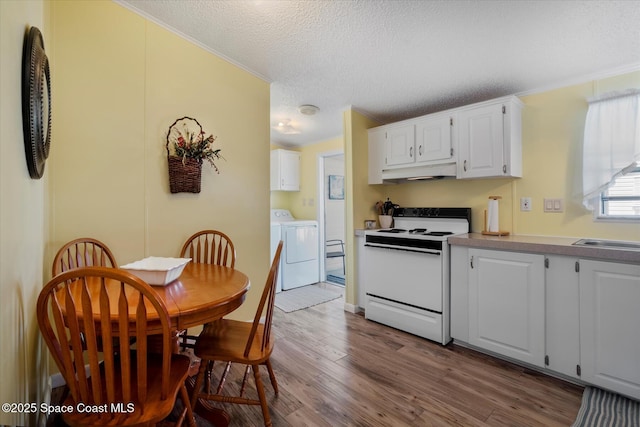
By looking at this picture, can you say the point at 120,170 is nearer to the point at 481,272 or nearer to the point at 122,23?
the point at 122,23

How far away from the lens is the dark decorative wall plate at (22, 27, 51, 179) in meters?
1.01

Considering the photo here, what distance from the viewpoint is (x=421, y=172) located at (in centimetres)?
292

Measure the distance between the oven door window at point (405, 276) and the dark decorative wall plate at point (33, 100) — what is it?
98.7 inches

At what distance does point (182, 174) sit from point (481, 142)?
8.29 ft

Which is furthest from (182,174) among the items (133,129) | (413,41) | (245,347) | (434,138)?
(434,138)

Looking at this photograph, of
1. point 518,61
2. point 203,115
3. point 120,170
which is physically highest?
point 518,61

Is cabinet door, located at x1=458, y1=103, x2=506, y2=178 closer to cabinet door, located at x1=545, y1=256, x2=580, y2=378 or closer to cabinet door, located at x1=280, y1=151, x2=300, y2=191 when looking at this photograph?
cabinet door, located at x1=545, y1=256, x2=580, y2=378

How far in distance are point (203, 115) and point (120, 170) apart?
0.74m

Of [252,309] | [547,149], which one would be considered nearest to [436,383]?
[252,309]

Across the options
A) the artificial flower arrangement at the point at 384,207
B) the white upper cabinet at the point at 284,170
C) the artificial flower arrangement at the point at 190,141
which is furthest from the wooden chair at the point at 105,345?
the white upper cabinet at the point at 284,170

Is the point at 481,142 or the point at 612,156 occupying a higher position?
the point at 481,142

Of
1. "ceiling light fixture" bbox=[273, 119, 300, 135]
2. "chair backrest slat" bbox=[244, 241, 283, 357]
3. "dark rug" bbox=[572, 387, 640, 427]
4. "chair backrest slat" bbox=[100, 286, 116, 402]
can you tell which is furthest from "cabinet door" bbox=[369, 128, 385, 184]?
"chair backrest slat" bbox=[100, 286, 116, 402]

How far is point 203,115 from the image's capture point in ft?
7.20

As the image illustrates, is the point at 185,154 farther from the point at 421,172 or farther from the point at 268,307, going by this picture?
the point at 421,172
